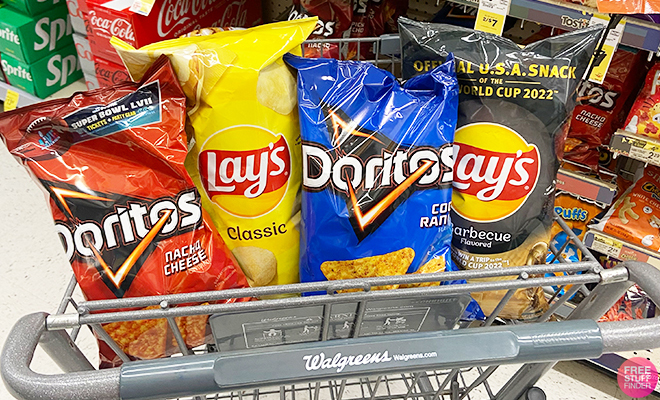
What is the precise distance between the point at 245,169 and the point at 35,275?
1304 millimetres

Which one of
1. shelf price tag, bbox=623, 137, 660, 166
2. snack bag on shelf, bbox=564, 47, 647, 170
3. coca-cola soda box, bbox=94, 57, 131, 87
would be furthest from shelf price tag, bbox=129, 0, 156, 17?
shelf price tag, bbox=623, 137, 660, 166

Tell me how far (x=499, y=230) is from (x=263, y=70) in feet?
1.54

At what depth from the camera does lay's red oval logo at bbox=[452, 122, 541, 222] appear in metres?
0.82

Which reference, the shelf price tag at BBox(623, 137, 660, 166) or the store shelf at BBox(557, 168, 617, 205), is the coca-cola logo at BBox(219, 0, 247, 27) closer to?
the store shelf at BBox(557, 168, 617, 205)

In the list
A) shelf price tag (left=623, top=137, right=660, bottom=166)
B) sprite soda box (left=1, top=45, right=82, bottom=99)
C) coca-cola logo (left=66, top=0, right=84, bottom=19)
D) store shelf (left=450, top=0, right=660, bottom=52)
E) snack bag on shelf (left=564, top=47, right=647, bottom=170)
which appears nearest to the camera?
store shelf (left=450, top=0, right=660, bottom=52)

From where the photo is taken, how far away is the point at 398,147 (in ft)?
2.59

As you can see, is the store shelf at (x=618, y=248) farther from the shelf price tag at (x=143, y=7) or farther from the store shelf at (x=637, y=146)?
the shelf price tag at (x=143, y=7)

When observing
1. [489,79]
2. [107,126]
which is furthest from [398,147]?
[107,126]

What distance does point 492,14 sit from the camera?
3.51 feet

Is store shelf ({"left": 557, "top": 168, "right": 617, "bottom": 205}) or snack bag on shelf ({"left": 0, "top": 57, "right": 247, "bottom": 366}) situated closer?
snack bag on shelf ({"left": 0, "top": 57, "right": 247, "bottom": 366})

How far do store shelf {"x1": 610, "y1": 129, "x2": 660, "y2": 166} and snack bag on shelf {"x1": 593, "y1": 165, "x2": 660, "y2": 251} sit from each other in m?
0.24

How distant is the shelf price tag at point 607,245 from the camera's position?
4.54ft

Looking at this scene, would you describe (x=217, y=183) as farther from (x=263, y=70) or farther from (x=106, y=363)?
(x=106, y=363)

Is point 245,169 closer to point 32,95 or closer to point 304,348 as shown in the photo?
point 304,348
